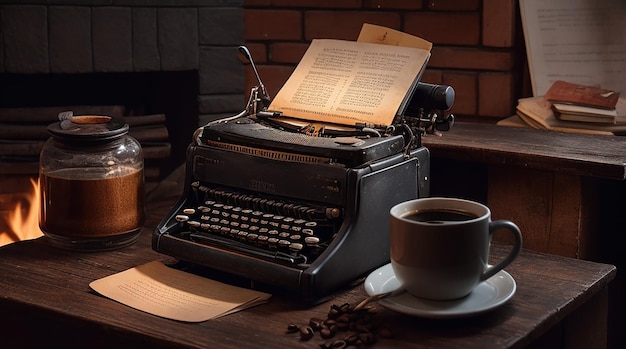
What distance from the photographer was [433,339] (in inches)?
43.4

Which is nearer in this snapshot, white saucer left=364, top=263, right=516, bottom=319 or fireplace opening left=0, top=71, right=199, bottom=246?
white saucer left=364, top=263, right=516, bottom=319

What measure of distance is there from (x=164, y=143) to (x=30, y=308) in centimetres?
122

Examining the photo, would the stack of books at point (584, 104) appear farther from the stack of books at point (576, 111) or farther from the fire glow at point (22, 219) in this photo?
the fire glow at point (22, 219)

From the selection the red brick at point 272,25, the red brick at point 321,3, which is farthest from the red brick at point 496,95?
the red brick at point 272,25

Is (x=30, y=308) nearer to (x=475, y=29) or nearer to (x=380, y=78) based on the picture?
(x=380, y=78)

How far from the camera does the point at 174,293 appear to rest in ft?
4.15

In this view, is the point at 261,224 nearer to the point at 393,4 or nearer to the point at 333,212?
the point at 333,212

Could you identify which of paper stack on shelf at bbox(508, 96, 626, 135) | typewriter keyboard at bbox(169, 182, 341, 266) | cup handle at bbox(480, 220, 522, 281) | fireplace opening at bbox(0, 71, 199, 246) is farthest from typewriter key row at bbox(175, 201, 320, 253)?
fireplace opening at bbox(0, 71, 199, 246)

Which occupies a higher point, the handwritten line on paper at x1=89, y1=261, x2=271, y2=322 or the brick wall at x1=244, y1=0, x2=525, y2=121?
the brick wall at x1=244, y1=0, x2=525, y2=121

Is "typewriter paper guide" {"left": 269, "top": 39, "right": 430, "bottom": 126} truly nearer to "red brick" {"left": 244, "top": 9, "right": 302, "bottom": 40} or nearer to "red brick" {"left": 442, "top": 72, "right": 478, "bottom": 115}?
"red brick" {"left": 442, "top": 72, "right": 478, "bottom": 115}

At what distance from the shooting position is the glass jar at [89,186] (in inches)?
55.0

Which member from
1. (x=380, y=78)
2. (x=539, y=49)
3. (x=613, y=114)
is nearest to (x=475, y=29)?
(x=539, y=49)

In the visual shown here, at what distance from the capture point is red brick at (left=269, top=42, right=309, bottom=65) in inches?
Answer: 89.7

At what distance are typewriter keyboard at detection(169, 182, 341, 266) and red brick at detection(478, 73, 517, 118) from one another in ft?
2.90
